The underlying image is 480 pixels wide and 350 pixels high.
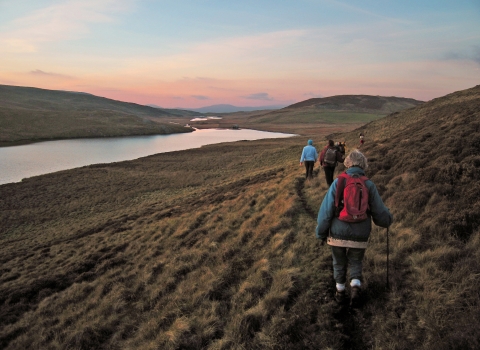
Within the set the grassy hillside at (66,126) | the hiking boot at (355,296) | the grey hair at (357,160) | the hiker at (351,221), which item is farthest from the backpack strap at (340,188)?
the grassy hillside at (66,126)

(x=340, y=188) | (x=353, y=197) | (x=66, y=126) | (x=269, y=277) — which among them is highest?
(x=66, y=126)

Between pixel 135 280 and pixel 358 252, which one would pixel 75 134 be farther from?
pixel 358 252

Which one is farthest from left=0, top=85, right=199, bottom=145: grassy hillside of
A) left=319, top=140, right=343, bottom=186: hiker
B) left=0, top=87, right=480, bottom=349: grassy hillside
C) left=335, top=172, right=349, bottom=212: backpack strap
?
left=335, top=172, right=349, bottom=212: backpack strap

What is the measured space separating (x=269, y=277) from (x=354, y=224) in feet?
8.55

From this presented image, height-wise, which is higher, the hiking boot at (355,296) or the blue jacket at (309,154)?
the blue jacket at (309,154)

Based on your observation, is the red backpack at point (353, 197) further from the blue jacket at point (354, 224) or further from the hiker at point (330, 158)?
the hiker at point (330, 158)

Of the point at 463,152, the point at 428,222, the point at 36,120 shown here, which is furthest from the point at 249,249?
the point at 36,120

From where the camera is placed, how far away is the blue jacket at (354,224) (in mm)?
4742

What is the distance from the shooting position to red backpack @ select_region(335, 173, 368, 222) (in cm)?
459

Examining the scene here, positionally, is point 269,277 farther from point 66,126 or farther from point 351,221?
point 66,126

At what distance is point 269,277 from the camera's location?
6516mm

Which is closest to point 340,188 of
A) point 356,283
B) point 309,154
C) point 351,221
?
point 351,221

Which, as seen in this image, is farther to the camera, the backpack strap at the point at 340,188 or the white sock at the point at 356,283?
the white sock at the point at 356,283

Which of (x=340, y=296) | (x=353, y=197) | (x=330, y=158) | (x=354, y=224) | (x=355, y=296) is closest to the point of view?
(x=353, y=197)
